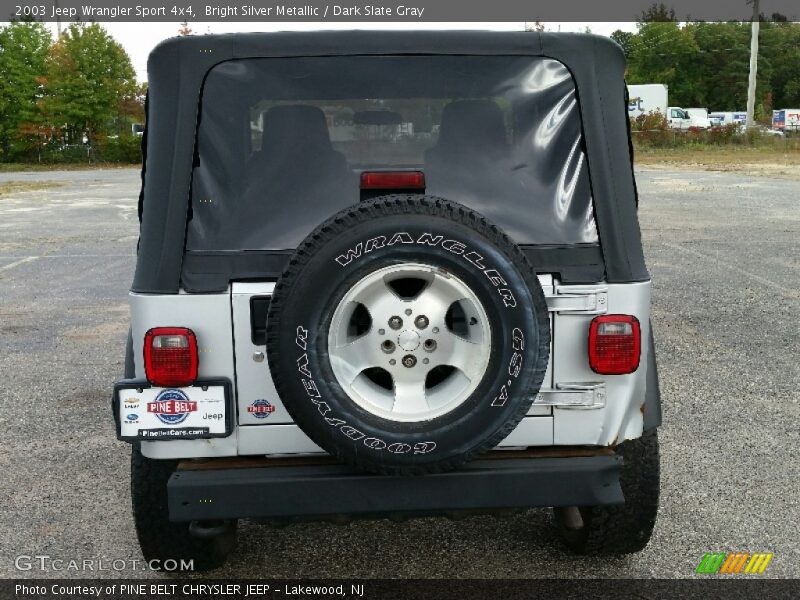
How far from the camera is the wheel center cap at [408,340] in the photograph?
2842mm

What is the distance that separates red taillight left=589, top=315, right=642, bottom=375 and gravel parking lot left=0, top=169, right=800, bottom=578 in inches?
34.7

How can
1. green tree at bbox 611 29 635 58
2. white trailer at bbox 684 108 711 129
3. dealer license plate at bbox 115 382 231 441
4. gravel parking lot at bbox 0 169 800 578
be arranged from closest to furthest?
dealer license plate at bbox 115 382 231 441, gravel parking lot at bbox 0 169 800 578, white trailer at bbox 684 108 711 129, green tree at bbox 611 29 635 58

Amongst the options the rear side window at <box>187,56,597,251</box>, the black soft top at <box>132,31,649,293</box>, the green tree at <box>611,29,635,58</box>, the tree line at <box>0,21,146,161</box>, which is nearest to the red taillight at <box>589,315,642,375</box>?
the black soft top at <box>132,31,649,293</box>

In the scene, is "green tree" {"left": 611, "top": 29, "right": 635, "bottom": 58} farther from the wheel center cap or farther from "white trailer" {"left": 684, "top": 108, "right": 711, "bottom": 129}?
the wheel center cap

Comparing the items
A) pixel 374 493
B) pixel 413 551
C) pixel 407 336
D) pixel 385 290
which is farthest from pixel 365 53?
pixel 413 551

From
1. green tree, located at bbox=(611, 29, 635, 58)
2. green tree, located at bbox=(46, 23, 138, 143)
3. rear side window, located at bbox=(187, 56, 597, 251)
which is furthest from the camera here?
green tree, located at bbox=(611, 29, 635, 58)

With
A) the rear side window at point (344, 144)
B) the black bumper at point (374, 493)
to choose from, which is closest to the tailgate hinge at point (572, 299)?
the rear side window at point (344, 144)

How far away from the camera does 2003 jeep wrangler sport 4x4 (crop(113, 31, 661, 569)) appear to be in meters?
2.82

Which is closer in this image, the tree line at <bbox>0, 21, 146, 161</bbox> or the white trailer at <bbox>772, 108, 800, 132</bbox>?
the tree line at <bbox>0, 21, 146, 161</bbox>

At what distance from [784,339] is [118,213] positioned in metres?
15.5

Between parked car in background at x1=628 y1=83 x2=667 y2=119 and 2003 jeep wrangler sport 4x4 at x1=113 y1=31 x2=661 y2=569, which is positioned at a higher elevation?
parked car in background at x1=628 y1=83 x2=667 y2=119

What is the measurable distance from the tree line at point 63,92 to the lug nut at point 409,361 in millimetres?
55548

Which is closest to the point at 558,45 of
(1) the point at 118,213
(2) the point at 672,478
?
(2) the point at 672,478

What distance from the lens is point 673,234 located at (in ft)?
46.6
